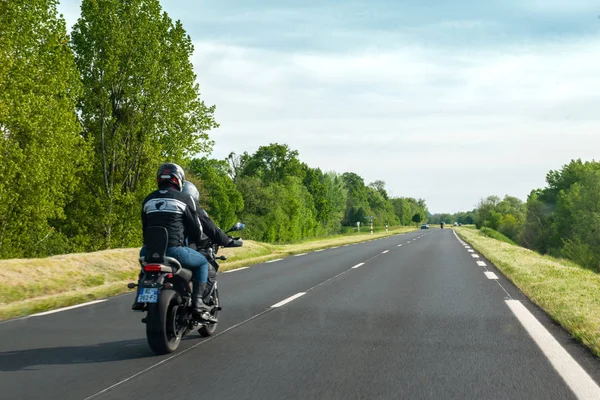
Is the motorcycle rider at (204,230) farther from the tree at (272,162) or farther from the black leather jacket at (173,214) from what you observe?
the tree at (272,162)

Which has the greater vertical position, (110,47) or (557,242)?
(110,47)

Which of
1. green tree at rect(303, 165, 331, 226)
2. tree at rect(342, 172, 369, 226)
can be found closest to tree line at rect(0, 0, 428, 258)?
green tree at rect(303, 165, 331, 226)

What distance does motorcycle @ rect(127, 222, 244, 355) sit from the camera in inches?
217

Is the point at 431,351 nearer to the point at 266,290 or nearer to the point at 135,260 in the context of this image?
the point at 266,290

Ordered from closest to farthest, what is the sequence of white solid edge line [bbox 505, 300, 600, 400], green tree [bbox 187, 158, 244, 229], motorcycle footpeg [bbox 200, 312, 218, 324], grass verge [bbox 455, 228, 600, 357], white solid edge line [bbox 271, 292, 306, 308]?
1. white solid edge line [bbox 505, 300, 600, 400]
2. motorcycle footpeg [bbox 200, 312, 218, 324]
3. grass verge [bbox 455, 228, 600, 357]
4. white solid edge line [bbox 271, 292, 306, 308]
5. green tree [bbox 187, 158, 244, 229]

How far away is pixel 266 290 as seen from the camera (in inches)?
452

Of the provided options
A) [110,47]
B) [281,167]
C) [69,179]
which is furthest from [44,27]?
[281,167]

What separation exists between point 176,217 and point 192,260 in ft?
1.66

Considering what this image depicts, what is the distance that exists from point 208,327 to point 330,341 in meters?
1.47

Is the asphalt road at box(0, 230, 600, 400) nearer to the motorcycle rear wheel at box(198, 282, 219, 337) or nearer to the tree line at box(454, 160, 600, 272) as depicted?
the motorcycle rear wheel at box(198, 282, 219, 337)

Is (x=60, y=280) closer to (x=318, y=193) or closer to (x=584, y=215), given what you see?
(x=584, y=215)

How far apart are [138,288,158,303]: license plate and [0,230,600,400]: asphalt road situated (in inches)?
22.3

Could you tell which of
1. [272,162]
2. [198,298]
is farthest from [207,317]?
[272,162]

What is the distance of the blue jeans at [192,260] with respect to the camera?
5.92 m
